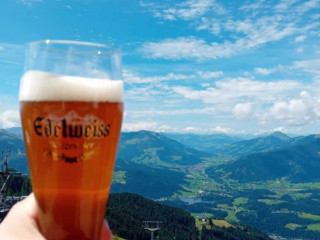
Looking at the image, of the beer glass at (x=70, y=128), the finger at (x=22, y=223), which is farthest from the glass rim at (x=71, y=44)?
the finger at (x=22, y=223)

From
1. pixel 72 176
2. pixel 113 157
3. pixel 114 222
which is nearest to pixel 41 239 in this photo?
pixel 72 176

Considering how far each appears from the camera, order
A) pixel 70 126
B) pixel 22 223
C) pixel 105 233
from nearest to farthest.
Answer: pixel 70 126
pixel 22 223
pixel 105 233

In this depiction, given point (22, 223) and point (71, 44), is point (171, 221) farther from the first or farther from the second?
point (71, 44)

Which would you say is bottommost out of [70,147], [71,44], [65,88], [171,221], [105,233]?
[171,221]

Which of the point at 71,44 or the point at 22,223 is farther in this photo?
the point at 22,223

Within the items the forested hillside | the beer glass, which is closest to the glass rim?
the beer glass

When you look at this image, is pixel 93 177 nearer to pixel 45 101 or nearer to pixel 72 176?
pixel 72 176

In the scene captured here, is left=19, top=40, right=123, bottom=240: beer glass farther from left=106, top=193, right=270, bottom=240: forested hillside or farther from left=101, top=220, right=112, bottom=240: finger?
left=106, top=193, right=270, bottom=240: forested hillside

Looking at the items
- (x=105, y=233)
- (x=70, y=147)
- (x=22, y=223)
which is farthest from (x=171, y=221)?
(x=70, y=147)
